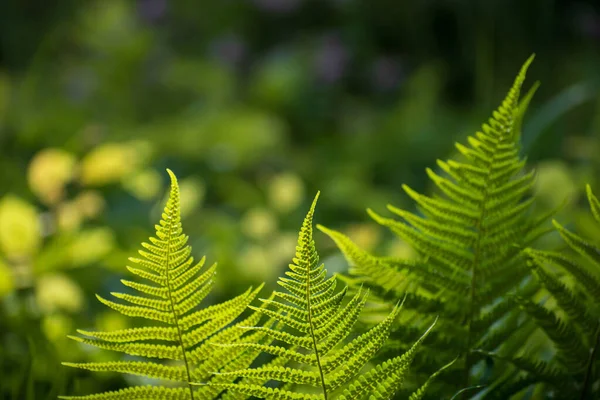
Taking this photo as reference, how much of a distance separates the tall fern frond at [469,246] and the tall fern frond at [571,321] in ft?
0.07

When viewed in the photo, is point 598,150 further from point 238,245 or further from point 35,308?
point 35,308

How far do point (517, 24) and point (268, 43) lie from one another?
2.28 m

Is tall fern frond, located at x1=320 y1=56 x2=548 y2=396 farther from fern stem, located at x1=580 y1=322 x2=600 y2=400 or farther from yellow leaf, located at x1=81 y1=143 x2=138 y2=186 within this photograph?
yellow leaf, located at x1=81 y1=143 x2=138 y2=186

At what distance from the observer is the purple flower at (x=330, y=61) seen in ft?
11.5

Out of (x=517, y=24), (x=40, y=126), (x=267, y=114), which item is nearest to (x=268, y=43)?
(x=267, y=114)

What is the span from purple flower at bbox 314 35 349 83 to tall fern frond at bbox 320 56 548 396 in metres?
3.16

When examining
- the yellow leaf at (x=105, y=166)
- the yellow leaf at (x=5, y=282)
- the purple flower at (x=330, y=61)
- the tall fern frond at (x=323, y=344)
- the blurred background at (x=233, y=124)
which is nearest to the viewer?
the tall fern frond at (x=323, y=344)

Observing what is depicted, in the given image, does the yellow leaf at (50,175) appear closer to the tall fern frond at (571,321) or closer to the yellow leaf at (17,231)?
the yellow leaf at (17,231)

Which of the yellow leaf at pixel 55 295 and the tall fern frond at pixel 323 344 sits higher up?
the yellow leaf at pixel 55 295

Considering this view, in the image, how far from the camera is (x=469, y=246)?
0.37 metres

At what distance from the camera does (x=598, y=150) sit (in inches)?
62.9

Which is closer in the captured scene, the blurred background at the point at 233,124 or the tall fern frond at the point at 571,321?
the tall fern frond at the point at 571,321

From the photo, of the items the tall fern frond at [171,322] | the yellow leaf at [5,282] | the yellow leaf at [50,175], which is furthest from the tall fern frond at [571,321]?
the yellow leaf at [50,175]

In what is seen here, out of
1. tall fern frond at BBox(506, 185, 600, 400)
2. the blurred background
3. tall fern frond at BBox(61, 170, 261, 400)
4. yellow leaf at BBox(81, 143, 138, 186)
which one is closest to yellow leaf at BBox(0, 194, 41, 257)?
the blurred background
